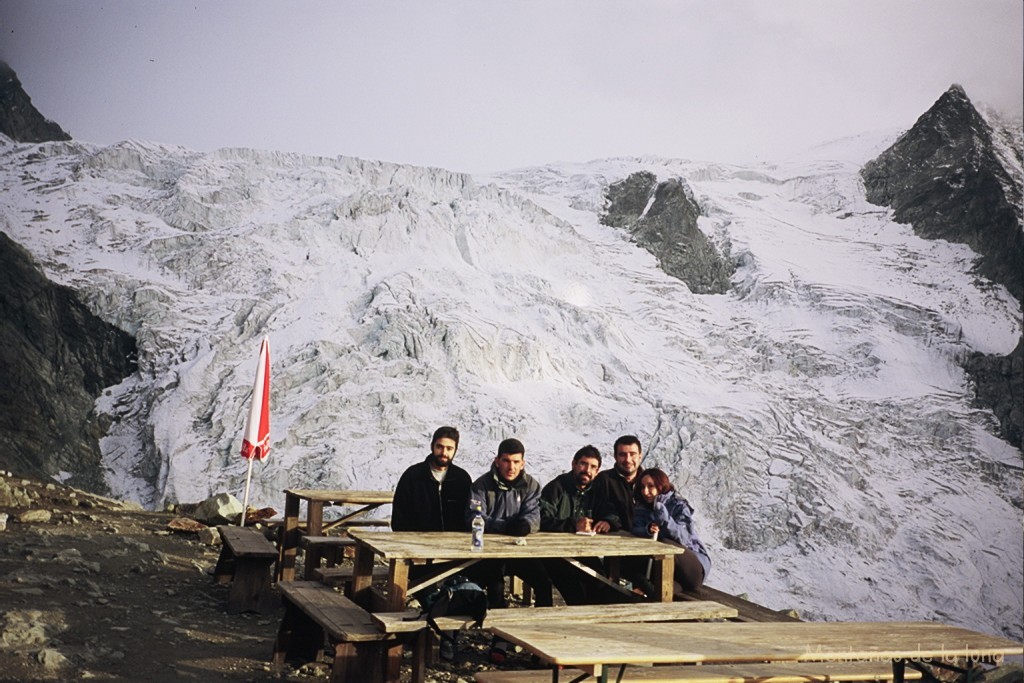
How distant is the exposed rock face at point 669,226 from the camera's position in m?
12.9

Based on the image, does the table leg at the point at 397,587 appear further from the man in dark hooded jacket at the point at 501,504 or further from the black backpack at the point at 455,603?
the man in dark hooded jacket at the point at 501,504

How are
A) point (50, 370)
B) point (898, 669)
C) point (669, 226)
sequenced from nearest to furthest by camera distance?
point (898, 669) → point (50, 370) → point (669, 226)

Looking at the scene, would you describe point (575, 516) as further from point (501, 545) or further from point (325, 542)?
point (325, 542)

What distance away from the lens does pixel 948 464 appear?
976 centimetres

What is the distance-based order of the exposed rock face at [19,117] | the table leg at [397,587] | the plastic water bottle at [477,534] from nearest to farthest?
1. the table leg at [397,587]
2. the plastic water bottle at [477,534]
3. the exposed rock face at [19,117]

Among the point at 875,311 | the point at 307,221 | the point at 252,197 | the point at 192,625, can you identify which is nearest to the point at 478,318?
the point at 307,221

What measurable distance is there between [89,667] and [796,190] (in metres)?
12.9

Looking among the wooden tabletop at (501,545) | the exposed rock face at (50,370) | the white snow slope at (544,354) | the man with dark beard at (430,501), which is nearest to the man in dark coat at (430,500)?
the man with dark beard at (430,501)

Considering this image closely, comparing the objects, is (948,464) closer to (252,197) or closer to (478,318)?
(478,318)

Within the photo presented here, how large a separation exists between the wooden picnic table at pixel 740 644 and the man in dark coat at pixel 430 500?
1180mm

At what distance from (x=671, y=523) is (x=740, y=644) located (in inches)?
55.9

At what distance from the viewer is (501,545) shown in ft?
9.50

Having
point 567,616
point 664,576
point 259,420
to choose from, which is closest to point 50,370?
point 259,420

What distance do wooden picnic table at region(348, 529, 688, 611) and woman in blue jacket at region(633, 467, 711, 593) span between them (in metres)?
0.18
